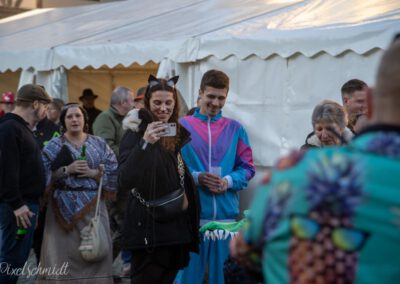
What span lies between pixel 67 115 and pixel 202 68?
175cm

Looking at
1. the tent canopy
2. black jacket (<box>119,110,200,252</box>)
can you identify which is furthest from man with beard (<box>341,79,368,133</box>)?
black jacket (<box>119,110,200,252</box>)

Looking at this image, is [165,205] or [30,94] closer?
[165,205]

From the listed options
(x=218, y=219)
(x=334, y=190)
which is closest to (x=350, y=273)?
(x=334, y=190)

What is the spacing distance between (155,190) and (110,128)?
407 cm

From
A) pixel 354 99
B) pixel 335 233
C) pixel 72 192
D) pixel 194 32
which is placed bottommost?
pixel 72 192

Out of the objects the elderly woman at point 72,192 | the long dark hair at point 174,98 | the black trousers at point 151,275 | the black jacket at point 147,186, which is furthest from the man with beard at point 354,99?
the elderly woman at point 72,192

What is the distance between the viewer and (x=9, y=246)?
23.4 ft

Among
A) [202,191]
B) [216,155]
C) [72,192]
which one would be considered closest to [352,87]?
[216,155]

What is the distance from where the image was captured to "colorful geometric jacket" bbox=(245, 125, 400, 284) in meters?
2.21

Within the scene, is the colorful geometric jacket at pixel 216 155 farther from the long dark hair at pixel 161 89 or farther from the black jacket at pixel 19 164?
the black jacket at pixel 19 164

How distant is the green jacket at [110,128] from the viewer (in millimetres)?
9727

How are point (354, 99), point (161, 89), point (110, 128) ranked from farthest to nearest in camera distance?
1. point (110, 128)
2. point (354, 99)
3. point (161, 89)

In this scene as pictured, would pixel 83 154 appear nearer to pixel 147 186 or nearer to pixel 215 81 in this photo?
pixel 215 81

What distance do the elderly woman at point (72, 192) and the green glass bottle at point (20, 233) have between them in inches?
18.2
